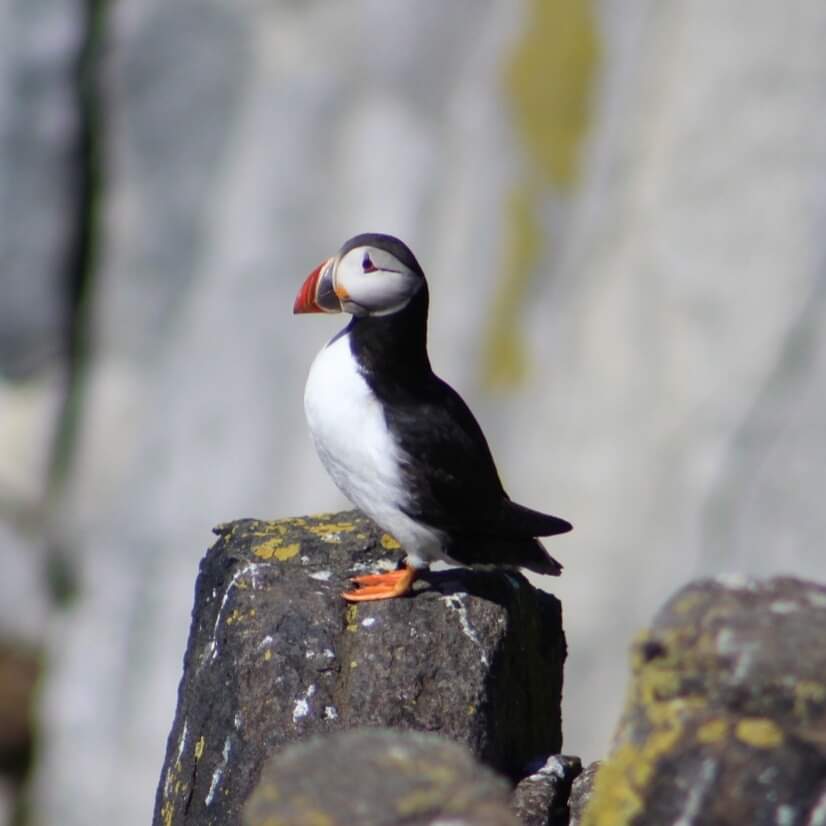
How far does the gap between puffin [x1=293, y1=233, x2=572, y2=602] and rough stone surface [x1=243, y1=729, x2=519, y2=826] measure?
138cm

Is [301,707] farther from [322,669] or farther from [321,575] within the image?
[321,575]

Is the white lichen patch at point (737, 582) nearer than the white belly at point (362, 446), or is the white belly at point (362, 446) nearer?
the white lichen patch at point (737, 582)

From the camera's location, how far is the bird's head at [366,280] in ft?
12.4

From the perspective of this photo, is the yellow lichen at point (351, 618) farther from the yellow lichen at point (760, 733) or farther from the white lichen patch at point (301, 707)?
the yellow lichen at point (760, 733)

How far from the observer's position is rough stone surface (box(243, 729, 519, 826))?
229 cm

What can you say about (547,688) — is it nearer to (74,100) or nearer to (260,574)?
(260,574)

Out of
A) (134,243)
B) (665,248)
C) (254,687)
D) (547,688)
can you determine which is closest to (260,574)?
(254,687)

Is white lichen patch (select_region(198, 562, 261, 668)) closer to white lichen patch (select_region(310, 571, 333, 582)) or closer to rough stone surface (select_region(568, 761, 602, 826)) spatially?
white lichen patch (select_region(310, 571, 333, 582))

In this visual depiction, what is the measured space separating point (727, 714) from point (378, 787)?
0.52 meters

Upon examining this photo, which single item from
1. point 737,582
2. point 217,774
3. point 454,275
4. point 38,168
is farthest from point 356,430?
point 38,168

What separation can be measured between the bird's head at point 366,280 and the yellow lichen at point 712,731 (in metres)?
1.71

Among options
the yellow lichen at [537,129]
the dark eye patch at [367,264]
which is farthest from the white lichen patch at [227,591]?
the yellow lichen at [537,129]

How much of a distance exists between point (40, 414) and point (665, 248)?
5304 mm

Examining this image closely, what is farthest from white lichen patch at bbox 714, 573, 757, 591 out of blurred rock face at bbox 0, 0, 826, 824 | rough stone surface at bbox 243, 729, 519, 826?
blurred rock face at bbox 0, 0, 826, 824
